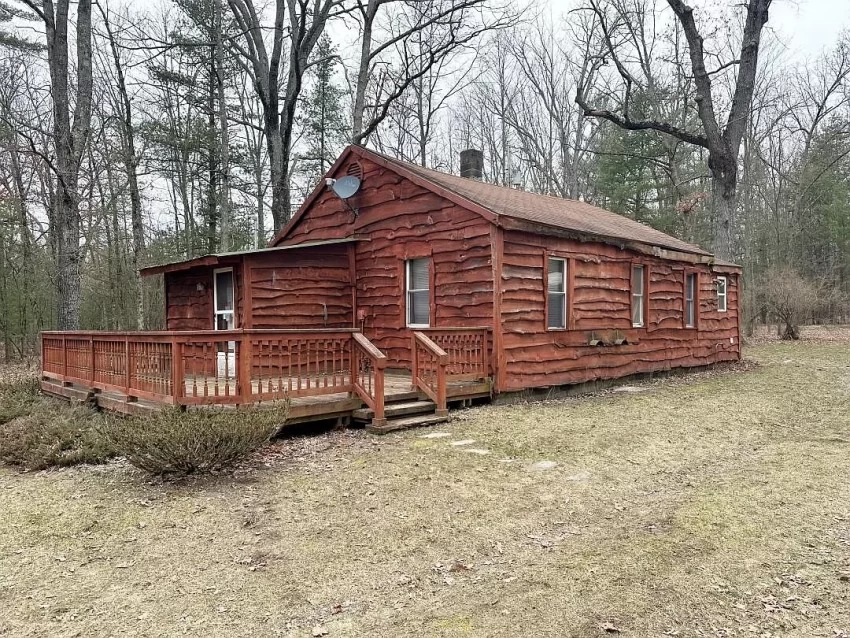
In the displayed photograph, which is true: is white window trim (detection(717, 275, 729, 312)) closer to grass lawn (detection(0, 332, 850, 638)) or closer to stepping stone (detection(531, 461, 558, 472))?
grass lawn (detection(0, 332, 850, 638))

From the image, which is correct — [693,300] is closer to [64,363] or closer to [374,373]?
[374,373]

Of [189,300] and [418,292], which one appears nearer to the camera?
[418,292]

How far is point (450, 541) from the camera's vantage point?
3.95 meters

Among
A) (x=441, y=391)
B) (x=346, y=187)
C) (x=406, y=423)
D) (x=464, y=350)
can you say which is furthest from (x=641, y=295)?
(x=406, y=423)

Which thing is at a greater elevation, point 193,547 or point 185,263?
point 185,263

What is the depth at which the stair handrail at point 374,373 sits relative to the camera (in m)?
6.97

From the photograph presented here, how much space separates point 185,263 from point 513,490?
8.04 m

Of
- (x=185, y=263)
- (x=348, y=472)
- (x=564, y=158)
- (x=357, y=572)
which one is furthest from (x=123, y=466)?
(x=564, y=158)

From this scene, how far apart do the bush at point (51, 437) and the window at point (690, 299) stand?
12844mm

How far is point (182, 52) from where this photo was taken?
61.7 ft

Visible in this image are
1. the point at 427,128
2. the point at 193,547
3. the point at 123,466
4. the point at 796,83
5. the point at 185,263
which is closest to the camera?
the point at 193,547

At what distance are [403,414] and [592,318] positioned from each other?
A: 199 inches

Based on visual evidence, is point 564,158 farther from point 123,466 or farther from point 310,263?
point 123,466

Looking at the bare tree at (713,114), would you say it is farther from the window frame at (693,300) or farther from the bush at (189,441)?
the bush at (189,441)
